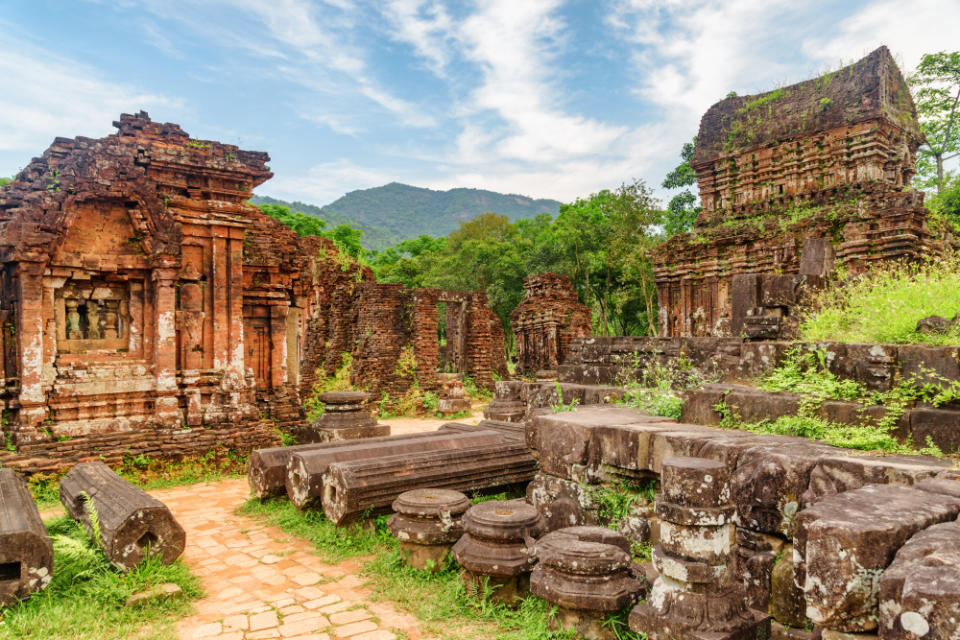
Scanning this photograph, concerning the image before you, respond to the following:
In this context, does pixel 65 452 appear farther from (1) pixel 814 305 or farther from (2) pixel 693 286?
(2) pixel 693 286

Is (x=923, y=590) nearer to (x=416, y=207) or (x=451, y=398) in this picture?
(x=451, y=398)

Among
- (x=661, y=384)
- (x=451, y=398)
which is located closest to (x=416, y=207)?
(x=451, y=398)

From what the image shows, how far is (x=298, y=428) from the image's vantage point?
10672 mm

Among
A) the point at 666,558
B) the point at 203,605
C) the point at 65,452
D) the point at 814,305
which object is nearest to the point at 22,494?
the point at 203,605

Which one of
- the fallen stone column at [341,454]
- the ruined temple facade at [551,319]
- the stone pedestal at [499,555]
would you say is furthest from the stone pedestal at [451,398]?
the stone pedestal at [499,555]

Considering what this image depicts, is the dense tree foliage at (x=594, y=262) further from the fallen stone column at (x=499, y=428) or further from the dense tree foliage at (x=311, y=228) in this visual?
the fallen stone column at (x=499, y=428)

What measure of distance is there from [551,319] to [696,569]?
1482 centimetres

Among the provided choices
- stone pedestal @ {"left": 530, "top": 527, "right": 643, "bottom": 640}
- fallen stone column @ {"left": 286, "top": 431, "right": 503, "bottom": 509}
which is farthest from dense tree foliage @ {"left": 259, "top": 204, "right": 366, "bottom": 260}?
stone pedestal @ {"left": 530, "top": 527, "right": 643, "bottom": 640}

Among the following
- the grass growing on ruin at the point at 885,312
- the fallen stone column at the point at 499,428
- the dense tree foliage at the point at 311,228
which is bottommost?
the fallen stone column at the point at 499,428

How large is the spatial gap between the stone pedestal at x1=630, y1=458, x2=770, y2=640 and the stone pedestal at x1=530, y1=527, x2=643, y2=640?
13.3 inches

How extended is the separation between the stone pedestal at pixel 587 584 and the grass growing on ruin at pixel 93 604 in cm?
251

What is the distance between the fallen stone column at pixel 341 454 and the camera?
6.06 m

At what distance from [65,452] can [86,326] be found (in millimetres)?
1878

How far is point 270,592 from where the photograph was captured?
4582 millimetres
